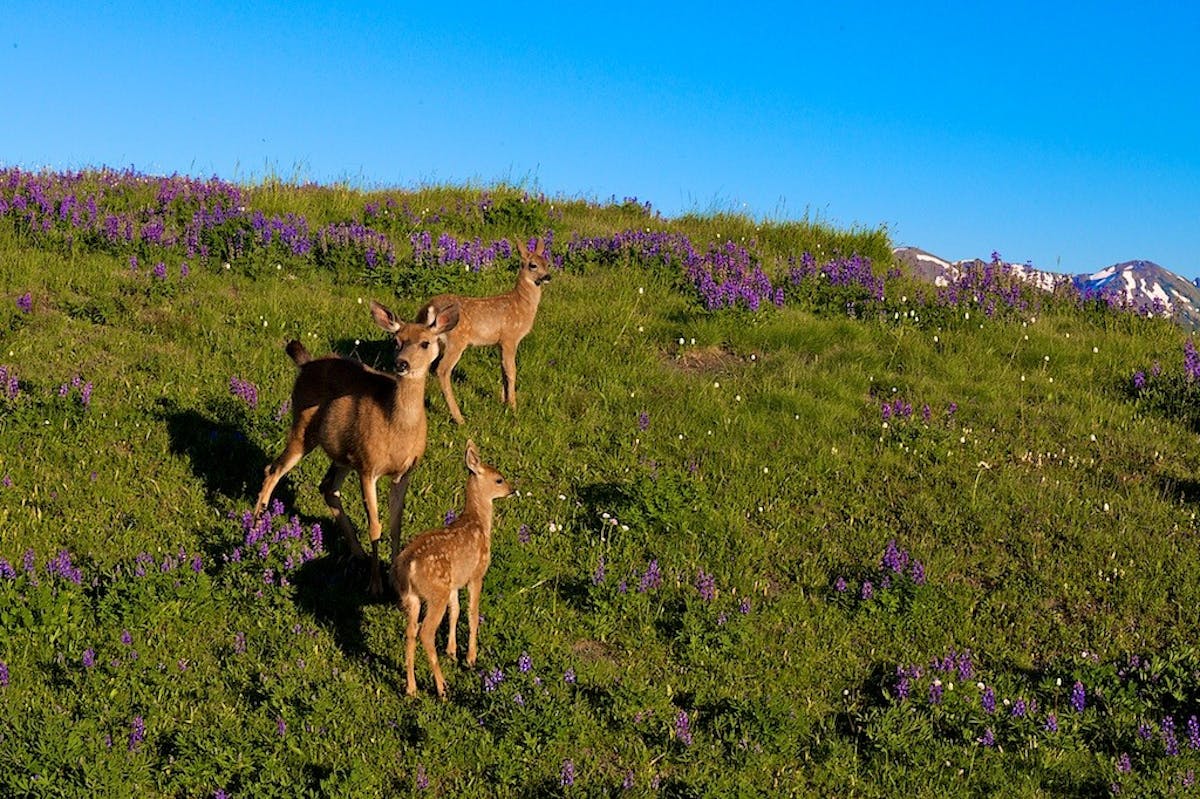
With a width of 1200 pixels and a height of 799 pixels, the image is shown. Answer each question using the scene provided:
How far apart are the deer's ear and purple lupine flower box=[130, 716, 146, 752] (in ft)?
11.0

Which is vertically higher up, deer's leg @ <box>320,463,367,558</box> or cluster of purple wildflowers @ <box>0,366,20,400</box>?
cluster of purple wildflowers @ <box>0,366,20,400</box>

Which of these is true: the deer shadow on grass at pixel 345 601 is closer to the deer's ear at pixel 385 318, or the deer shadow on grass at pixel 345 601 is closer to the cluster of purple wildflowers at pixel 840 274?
the deer's ear at pixel 385 318

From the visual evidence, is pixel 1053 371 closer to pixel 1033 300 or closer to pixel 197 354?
pixel 1033 300

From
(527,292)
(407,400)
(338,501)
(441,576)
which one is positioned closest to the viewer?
(441,576)

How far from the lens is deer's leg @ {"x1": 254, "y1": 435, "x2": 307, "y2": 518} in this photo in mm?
9000

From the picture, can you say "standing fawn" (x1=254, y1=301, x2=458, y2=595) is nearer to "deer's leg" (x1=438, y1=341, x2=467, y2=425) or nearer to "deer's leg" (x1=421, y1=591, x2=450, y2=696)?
"deer's leg" (x1=421, y1=591, x2=450, y2=696)

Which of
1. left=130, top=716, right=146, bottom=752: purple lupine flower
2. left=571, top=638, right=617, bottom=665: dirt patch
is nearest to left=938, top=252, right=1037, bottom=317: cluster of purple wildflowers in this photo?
left=571, top=638, right=617, bottom=665: dirt patch

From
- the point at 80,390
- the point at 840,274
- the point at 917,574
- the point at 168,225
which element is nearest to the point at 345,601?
the point at 80,390

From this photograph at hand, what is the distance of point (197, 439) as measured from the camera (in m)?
10.2

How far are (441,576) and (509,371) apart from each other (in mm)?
5219

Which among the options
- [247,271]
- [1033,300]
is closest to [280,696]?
[247,271]

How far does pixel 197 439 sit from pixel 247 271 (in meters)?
5.15

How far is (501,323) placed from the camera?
12227 millimetres

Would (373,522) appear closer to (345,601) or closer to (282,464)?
(345,601)
